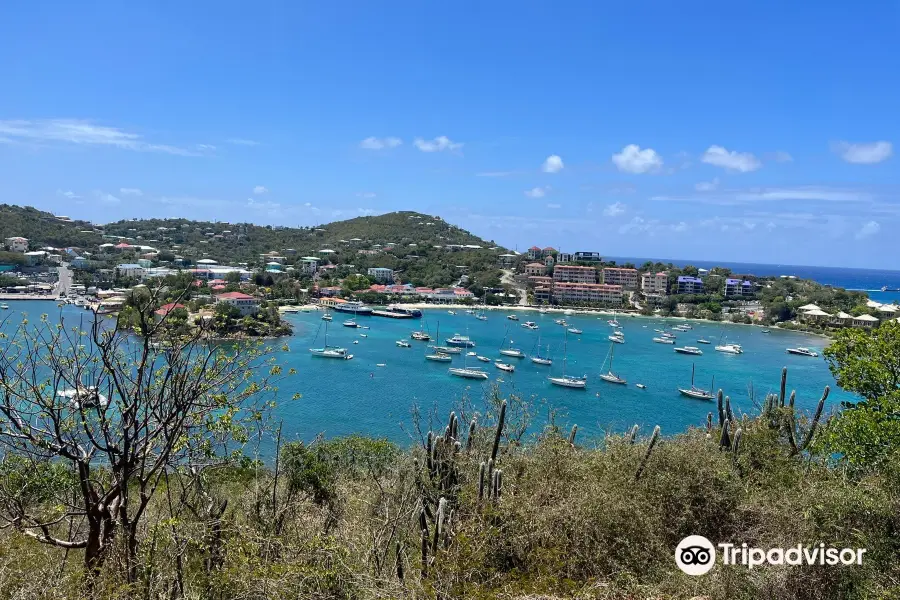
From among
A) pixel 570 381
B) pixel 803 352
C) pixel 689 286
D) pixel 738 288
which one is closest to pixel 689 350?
pixel 803 352

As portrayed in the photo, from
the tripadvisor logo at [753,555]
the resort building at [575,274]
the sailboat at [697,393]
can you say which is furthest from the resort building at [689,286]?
the tripadvisor logo at [753,555]

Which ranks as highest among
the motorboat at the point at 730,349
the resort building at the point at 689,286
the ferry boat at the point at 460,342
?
the resort building at the point at 689,286

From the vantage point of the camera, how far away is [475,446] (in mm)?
8500

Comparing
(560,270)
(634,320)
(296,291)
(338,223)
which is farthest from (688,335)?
(338,223)

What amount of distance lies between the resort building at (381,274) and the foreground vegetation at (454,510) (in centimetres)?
6076

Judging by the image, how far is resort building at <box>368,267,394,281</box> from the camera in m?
69.2

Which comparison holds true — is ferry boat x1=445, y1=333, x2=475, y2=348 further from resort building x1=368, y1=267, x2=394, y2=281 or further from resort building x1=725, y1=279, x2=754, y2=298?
resort building x1=725, y1=279, x2=754, y2=298

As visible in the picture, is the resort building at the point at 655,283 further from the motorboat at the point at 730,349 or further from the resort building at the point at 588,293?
the motorboat at the point at 730,349

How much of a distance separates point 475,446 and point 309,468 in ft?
13.1

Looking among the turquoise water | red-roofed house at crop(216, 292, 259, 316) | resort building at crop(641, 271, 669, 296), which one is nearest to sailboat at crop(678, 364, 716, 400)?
the turquoise water

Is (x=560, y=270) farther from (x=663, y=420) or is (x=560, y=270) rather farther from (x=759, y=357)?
(x=663, y=420)

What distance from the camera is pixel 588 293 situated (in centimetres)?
6316

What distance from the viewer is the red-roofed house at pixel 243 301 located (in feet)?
139

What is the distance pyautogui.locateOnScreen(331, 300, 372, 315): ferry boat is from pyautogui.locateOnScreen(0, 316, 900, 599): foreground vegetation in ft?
144
